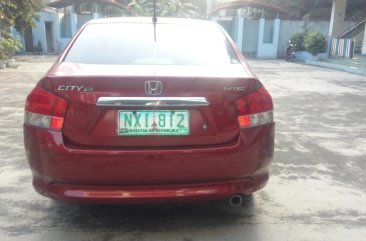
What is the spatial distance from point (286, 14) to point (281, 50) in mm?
2777

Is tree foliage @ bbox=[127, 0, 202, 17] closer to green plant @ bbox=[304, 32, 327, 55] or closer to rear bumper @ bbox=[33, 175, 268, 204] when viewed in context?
green plant @ bbox=[304, 32, 327, 55]

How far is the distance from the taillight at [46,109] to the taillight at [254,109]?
1071mm

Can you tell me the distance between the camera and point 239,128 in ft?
8.43

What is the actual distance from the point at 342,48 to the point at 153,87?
18.1m

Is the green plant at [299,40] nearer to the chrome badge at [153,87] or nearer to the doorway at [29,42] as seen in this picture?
the doorway at [29,42]

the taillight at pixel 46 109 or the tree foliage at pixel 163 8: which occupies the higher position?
the tree foliage at pixel 163 8

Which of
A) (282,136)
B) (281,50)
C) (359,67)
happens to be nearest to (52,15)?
(281,50)

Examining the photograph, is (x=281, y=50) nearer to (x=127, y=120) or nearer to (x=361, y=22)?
(x=361, y=22)

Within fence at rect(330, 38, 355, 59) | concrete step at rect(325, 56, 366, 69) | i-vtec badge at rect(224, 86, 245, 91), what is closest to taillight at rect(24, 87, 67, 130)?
i-vtec badge at rect(224, 86, 245, 91)

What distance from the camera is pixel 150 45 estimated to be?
3191 mm

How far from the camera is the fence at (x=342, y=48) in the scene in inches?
706

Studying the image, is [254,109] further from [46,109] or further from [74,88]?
[46,109]

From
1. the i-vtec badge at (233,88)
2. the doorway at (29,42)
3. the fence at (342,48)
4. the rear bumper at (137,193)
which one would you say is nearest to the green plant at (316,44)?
the fence at (342,48)

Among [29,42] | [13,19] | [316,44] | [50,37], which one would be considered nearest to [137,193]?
[13,19]
